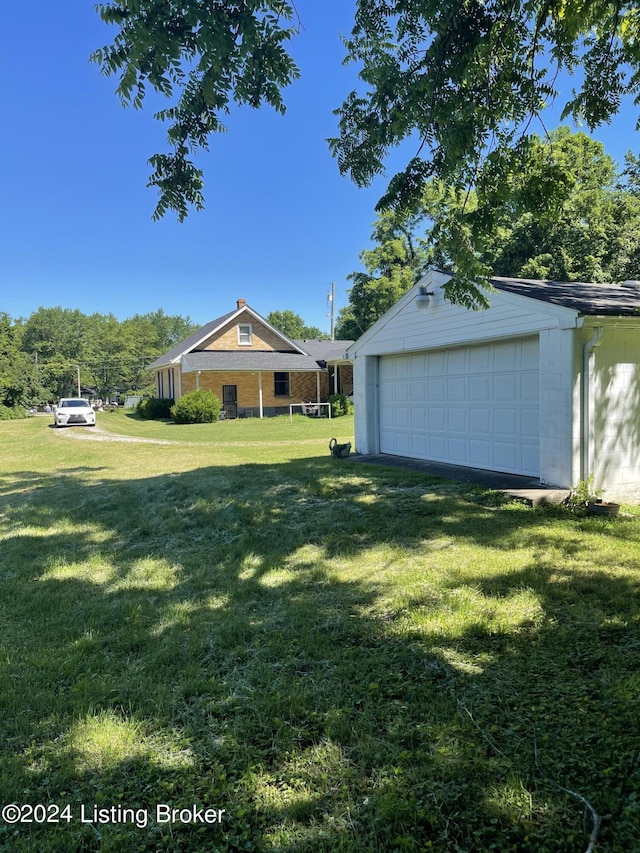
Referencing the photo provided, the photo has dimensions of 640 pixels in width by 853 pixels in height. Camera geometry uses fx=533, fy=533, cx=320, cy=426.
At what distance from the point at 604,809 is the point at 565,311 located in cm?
658

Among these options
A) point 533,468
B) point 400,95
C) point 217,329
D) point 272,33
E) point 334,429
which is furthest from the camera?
point 217,329

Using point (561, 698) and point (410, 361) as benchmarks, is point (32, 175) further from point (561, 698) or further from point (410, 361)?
point (561, 698)

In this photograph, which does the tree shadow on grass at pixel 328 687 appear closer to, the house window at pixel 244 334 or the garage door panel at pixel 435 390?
the garage door panel at pixel 435 390

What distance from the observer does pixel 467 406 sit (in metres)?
9.89

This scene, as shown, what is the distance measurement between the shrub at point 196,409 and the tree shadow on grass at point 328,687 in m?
19.2

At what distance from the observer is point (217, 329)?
98.1 feet

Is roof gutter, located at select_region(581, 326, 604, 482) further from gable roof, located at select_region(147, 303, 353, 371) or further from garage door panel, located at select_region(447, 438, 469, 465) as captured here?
gable roof, located at select_region(147, 303, 353, 371)

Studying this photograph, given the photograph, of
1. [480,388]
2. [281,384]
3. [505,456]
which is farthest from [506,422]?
[281,384]

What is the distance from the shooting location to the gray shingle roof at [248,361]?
1083 inches

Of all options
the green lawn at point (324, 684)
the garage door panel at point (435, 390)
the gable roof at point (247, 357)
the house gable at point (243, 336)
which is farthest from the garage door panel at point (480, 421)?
the house gable at point (243, 336)

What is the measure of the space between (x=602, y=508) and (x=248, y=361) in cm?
2356

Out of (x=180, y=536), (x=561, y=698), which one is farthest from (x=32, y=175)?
(x=561, y=698)

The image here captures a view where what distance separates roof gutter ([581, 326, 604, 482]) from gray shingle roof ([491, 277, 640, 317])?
374mm

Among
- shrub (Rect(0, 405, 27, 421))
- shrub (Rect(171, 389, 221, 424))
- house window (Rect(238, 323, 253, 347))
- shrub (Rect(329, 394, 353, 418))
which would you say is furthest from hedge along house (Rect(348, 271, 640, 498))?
shrub (Rect(0, 405, 27, 421))
